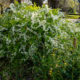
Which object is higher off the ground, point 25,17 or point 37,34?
point 25,17

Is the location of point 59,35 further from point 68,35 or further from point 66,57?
point 66,57

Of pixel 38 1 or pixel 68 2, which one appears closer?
pixel 38 1

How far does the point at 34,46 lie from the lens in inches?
112

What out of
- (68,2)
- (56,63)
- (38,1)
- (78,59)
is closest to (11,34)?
(56,63)

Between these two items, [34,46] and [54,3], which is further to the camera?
[54,3]

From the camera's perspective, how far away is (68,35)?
3.19m

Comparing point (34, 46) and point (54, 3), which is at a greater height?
point (54, 3)

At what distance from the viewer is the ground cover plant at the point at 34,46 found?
2633 millimetres

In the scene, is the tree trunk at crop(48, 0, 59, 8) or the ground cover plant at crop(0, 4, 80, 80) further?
the tree trunk at crop(48, 0, 59, 8)

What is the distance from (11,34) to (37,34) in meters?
0.49

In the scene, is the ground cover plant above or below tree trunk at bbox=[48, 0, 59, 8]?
below

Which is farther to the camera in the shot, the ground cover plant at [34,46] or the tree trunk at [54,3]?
the tree trunk at [54,3]

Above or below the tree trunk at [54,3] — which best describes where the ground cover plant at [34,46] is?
below

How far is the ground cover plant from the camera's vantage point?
263cm
